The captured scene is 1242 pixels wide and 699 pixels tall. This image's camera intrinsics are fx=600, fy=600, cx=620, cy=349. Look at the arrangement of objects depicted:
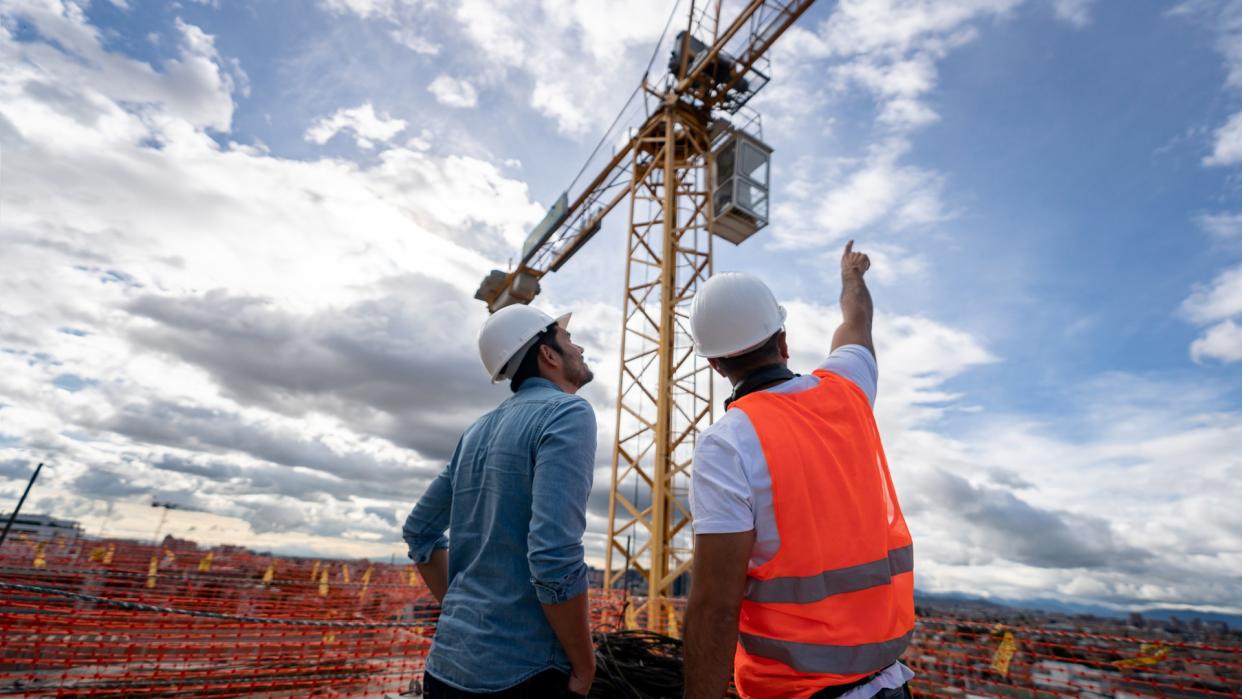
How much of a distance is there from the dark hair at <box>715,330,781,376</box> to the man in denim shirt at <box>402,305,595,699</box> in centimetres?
43

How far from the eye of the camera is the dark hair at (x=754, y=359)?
166 centimetres

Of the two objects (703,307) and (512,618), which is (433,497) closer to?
(512,618)

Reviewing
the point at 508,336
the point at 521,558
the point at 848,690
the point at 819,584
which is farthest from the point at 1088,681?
the point at 508,336

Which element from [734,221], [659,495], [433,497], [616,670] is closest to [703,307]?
[433,497]

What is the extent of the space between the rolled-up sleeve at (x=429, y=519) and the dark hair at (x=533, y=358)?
1.28ft

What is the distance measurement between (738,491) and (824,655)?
0.39m

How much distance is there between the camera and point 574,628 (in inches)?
60.9

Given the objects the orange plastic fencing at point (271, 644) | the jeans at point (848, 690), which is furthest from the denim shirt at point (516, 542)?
the orange plastic fencing at point (271, 644)

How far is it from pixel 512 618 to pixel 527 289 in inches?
803

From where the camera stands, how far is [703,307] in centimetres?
175

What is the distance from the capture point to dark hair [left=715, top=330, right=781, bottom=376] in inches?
65.3

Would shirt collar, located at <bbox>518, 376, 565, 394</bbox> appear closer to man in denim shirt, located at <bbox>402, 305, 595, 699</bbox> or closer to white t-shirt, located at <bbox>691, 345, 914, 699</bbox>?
man in denim shirt, located at <bbox>402, 305, 595, 699</bbox>

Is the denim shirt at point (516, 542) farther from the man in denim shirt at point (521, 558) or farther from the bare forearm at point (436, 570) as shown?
the bare forearm at point (436, 570)

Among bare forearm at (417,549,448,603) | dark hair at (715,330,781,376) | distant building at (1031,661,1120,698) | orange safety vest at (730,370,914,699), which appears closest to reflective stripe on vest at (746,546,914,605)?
orange safety vest at (730,370,914,699)
